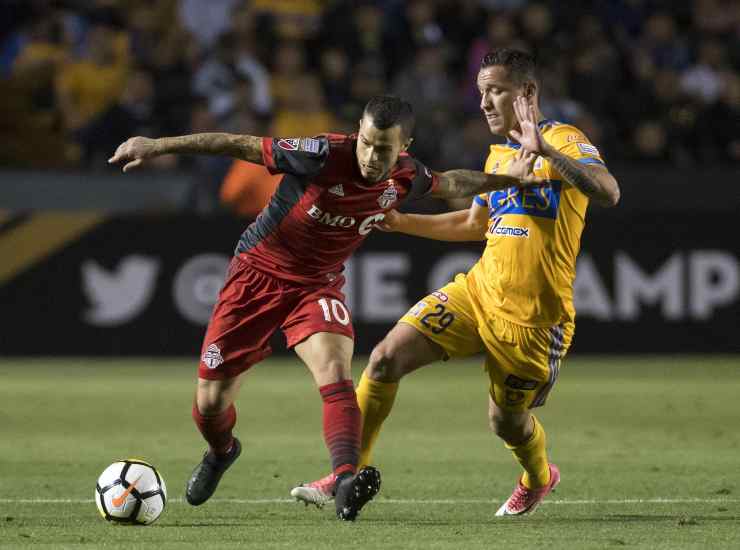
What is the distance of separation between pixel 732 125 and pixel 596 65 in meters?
1.74

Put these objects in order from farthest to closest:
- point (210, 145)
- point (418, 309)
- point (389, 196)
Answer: point (418, 309) < point (389, 196) < point (210, 145)

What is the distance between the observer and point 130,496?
6422mm

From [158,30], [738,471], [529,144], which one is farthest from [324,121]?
[529,144]

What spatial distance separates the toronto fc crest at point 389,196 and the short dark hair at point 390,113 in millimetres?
326

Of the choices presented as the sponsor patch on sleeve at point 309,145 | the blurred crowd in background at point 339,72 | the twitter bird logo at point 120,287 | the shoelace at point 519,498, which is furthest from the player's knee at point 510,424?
the blurred crowd in background at point 339,72

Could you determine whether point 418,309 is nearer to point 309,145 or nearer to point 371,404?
point 371,404

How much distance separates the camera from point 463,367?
49.7ft

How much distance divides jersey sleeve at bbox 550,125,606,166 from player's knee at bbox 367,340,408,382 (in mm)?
1206

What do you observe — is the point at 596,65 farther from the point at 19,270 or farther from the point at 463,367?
the point at 19,270

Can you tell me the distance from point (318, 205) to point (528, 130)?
1006mm

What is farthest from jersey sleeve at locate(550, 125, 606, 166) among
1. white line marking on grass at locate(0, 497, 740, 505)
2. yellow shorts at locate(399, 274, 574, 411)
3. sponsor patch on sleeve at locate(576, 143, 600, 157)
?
white line marking on grass at locate(0, 497, 740, 505)

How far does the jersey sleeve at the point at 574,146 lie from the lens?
21.9 ft

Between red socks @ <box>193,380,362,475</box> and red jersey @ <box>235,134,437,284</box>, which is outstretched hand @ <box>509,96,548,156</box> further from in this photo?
red socks @ <box>193,380,362,475</box>

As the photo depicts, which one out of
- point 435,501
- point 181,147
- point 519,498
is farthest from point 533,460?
point 181,147
